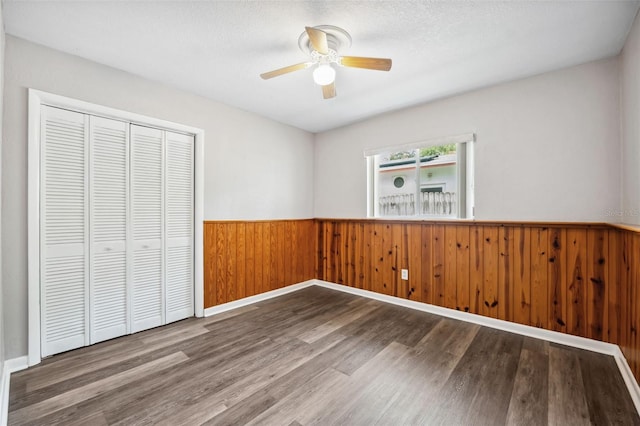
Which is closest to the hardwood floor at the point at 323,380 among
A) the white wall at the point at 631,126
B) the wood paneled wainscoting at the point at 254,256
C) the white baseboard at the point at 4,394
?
the white baseboard at the point at 4,394

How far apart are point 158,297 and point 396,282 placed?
2.70 meters

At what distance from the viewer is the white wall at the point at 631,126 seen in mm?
1756

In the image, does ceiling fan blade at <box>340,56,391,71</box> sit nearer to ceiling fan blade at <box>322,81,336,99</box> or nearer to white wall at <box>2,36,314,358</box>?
ceiling fan blade at <box>322,81,336,99</box>

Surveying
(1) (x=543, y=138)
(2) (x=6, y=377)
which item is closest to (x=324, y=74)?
(1) (x=543, y=138)

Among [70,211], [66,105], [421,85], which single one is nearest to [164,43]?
[66,105]

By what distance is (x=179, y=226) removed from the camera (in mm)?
2861

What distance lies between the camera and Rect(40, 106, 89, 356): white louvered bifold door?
2.08 meters

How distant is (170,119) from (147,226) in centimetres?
111

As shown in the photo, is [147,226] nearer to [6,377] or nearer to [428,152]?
[6,377]

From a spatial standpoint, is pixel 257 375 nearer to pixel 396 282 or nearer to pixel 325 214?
pixel 396 282

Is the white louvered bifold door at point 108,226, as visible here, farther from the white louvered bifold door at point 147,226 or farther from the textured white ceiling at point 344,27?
the textured white ceiling at point 344,27

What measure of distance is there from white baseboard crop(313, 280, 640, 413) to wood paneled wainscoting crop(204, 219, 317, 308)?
4.02 feet

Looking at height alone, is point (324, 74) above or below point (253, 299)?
above

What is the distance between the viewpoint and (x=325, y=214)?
4238mm
